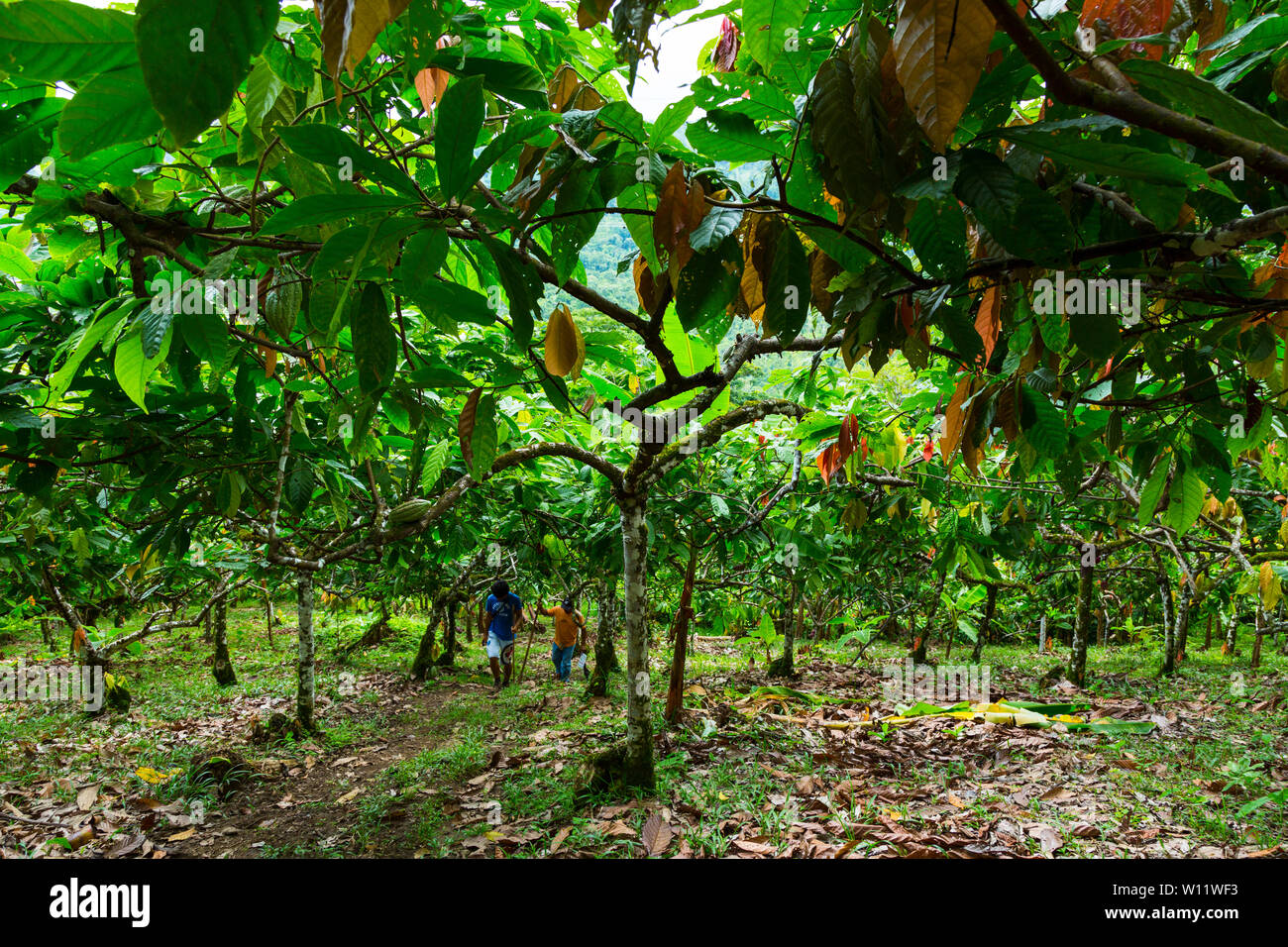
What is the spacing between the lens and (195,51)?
1.26 ft

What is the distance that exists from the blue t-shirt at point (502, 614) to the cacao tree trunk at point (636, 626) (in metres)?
4.04

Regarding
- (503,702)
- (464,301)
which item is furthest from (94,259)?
(503,702)

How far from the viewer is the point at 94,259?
1.69 metres

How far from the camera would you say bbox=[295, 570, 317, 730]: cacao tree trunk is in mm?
5060

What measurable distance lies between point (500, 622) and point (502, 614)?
99mm

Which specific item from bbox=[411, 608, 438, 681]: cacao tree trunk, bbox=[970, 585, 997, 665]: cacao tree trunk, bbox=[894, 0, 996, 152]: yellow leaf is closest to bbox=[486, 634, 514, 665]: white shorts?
bbox=[411, 608, 438, 681]: cacao tree trunk

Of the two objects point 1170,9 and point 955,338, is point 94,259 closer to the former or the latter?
point 955,338

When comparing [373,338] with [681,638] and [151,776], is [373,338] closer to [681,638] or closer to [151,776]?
[681,638]

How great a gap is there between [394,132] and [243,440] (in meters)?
1.01

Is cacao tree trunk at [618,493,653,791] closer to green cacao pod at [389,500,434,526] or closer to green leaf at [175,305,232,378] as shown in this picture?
green cacao pod at [389,500,434,526]

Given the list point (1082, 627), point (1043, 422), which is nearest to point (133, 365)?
point (1043, 422)

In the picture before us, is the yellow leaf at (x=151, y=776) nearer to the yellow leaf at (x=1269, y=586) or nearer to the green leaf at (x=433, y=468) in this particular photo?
the green leaf at (x=433, y=468)

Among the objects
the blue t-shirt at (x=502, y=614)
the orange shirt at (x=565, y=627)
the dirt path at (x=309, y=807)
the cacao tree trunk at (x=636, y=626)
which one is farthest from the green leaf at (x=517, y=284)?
the blue t-shirt at (x=502, y=614)

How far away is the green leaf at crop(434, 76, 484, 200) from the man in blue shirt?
6765mm
